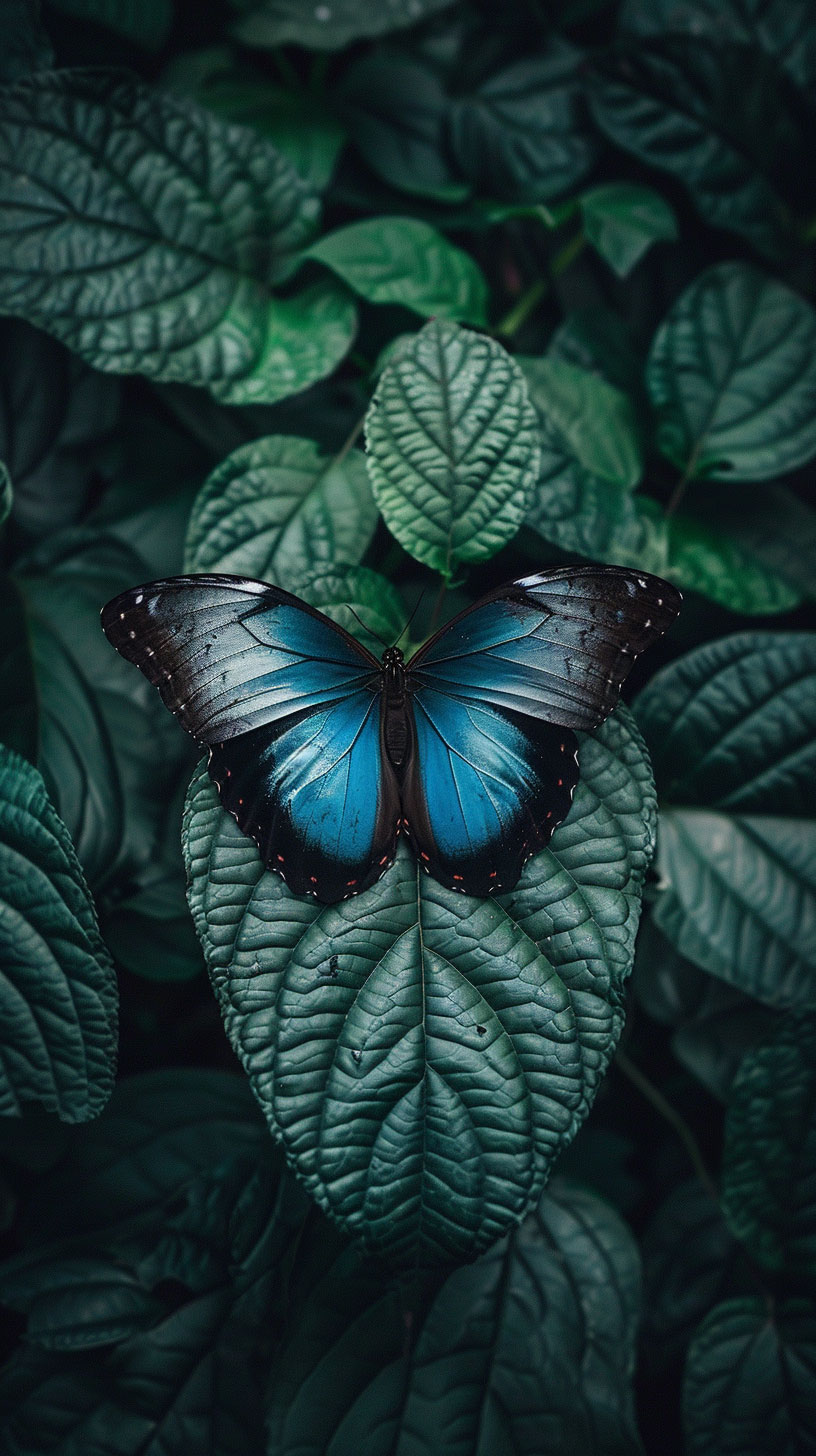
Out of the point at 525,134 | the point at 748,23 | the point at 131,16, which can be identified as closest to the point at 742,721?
the point at 525,134

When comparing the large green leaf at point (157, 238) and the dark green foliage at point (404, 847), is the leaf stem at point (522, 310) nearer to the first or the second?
the dark green foliage at point (404, 847)

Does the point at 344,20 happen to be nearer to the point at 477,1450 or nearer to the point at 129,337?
the point at 129,337

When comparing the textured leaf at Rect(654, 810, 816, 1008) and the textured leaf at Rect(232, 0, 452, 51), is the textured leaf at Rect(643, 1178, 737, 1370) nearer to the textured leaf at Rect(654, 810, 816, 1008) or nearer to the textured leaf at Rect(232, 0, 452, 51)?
the textured leaf at Rect(654, 810, 816, 1008)

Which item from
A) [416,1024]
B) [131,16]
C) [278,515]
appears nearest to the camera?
[416,1024]

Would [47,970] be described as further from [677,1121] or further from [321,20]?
[321,20]

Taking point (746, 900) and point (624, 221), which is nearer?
point (746, 900)

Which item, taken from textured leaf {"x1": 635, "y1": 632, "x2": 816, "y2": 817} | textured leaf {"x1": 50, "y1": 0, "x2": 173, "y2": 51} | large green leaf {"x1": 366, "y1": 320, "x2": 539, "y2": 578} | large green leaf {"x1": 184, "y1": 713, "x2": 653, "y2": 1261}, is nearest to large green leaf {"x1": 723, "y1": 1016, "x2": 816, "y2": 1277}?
textured leaf {"x1": 635, "y1": 632, "x2": 816, "y2": 817}

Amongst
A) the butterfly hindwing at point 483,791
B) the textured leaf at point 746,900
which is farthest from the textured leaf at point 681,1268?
the butterfly hindwing at point 483,791
